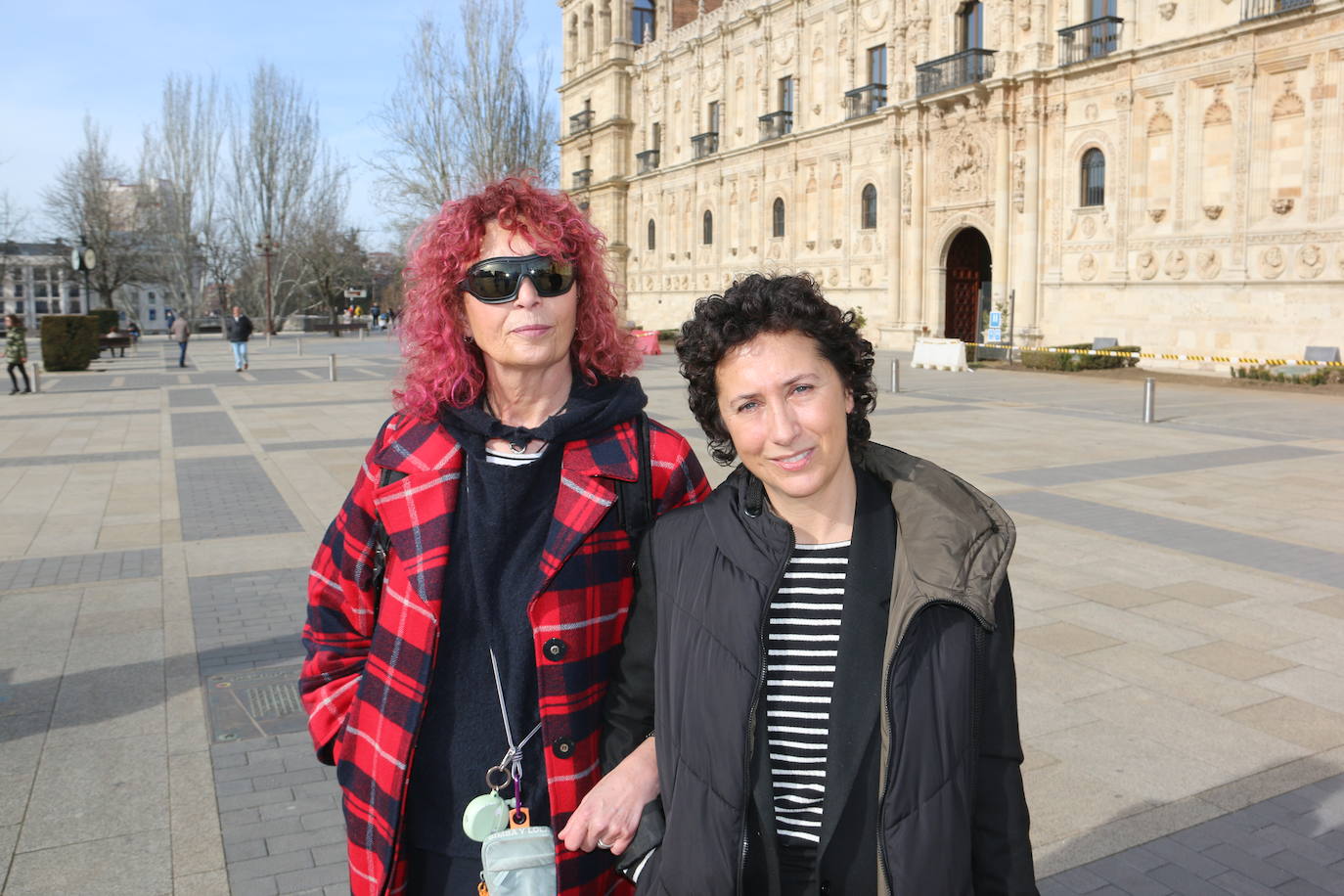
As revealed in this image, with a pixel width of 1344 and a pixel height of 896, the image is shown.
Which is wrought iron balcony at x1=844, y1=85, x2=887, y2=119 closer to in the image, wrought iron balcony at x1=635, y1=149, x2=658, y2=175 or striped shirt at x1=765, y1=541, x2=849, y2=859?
wrought iron balcony at x1=635, y1=149, x2=658, y2=175

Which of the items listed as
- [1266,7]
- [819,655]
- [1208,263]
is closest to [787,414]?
[819,655]

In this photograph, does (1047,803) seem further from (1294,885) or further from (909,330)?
(909,330)

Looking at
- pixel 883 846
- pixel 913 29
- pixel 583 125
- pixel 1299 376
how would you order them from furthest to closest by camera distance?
pixel 583 125 < pixel 913 29 < pixel 1299 376 < pixel 883 846

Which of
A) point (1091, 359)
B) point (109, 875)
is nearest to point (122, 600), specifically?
point (109, 875)

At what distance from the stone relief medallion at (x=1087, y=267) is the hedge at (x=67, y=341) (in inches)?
1005

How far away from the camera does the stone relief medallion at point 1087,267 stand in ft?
91.6

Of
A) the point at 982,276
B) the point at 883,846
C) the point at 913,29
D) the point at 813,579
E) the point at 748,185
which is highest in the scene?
the point at 913,29

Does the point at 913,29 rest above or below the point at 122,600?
above

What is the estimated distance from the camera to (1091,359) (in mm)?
25703

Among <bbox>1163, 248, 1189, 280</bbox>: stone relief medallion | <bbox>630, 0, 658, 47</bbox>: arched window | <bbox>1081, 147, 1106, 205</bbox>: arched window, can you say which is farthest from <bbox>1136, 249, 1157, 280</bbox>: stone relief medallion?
<bbox>630, 0, 658, 47</bbox>: arched window

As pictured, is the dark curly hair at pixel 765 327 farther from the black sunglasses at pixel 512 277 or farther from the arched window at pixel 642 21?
the arched window at pixel 642 21

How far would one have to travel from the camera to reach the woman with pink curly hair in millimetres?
2082

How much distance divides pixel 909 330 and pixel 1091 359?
912 cm

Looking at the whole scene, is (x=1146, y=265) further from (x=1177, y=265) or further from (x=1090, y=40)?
(x=1090, y=40)
